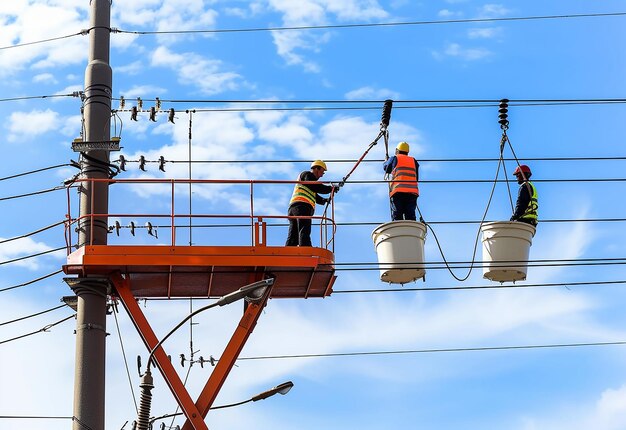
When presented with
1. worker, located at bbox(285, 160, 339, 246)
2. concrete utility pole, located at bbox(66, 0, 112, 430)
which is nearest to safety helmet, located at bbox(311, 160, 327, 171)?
worker, located at bbox(285, 160, 339, 246)

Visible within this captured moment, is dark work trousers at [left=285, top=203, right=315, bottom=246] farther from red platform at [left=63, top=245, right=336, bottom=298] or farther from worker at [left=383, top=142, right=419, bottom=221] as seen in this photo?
worker at [left=383, top=142, right=419, bottom=221]

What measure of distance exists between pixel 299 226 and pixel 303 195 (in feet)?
2.08

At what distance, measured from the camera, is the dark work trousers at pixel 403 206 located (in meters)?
22.3

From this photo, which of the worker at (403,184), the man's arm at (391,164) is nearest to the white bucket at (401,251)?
the worker at (403,184)

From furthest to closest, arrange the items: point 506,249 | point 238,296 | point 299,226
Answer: point 299,226 → point 506,249 → point 238,296

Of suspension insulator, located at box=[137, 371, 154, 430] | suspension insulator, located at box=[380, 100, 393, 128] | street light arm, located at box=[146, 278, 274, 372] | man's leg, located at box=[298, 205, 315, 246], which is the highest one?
suspension insulator, located at box=[380, 100, 393, 128]

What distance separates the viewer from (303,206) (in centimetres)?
2278

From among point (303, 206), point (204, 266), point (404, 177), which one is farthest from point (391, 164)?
point (204, 266)

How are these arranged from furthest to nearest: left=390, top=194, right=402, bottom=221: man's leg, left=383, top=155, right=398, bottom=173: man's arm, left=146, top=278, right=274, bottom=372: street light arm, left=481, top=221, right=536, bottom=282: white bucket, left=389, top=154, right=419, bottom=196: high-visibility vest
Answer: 1. left=383, top=155, right=398, bottom=173: man's arm
2. left=389, top=154, right=419, bottom=196: high-visibility vest
3. left=390, top=194, right=402, bottom=221: man's leg
4. left=481, top=221, right=536, bottom=282: white bucket
5. left=146, top=278, right=274, bottom=372: street light arm

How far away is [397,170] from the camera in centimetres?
2252

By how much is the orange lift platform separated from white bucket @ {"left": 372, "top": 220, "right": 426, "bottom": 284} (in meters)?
0.95

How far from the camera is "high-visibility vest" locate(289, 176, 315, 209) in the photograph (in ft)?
74.7

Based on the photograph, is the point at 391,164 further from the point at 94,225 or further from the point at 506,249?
the point at 94,225

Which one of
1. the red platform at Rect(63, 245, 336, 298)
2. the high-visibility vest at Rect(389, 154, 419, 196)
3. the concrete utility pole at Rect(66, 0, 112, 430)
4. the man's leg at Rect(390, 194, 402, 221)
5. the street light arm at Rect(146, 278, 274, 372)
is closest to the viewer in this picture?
the street light arm at Rect(146, 278, 274, 372)
